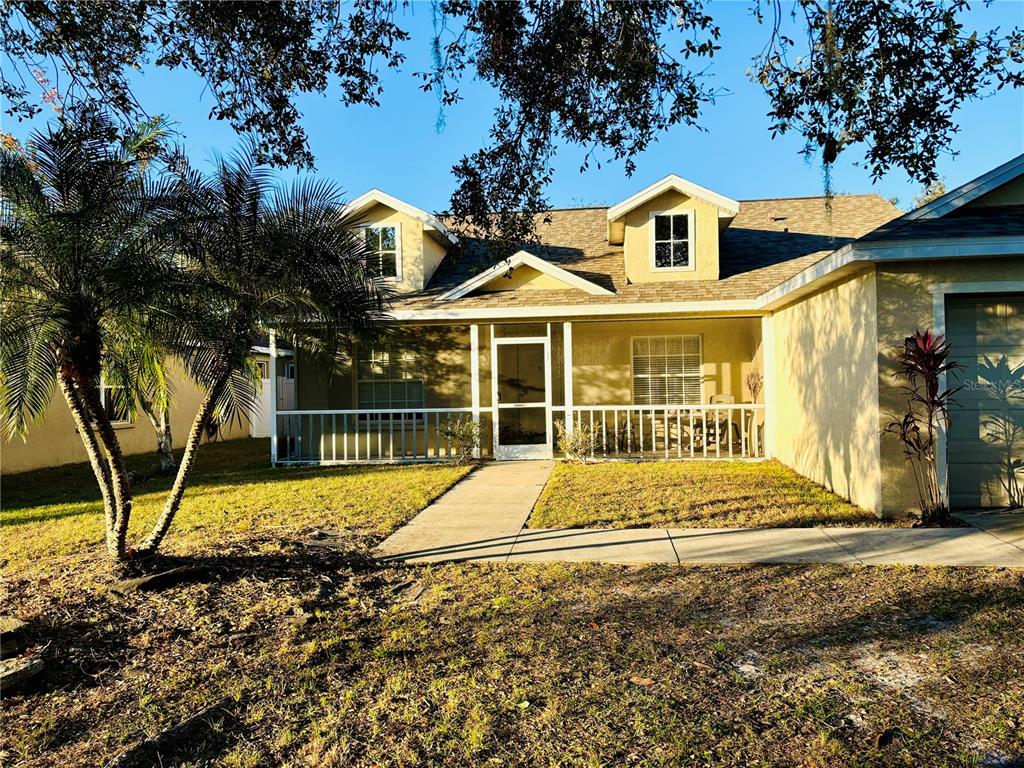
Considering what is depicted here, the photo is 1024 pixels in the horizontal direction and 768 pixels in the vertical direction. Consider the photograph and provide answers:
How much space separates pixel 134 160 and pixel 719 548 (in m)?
6.20

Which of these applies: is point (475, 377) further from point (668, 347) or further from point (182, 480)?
point (182, 480)

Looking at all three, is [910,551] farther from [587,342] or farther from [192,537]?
[587,342]

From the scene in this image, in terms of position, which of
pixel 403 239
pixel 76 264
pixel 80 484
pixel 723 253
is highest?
pixel 403 239

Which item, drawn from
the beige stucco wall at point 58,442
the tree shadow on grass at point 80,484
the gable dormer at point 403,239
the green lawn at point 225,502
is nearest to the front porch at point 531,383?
the gable dormer at point 403,239

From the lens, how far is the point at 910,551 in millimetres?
6133

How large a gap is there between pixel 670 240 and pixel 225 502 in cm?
997

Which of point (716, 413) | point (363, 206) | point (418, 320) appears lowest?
point (716, 413)

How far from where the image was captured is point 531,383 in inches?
598

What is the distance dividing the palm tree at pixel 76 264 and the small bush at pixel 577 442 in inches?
338

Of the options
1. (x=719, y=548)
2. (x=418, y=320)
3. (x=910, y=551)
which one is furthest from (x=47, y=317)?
(x=418, y=320)

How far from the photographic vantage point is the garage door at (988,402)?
308 inches

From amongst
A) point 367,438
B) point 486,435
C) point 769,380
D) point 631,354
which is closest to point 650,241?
point 631,354

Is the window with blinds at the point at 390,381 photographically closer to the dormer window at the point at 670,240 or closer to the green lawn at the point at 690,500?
the green lawn at the point at 690,500

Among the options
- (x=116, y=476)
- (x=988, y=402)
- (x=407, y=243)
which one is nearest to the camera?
(x=116, y=476)
